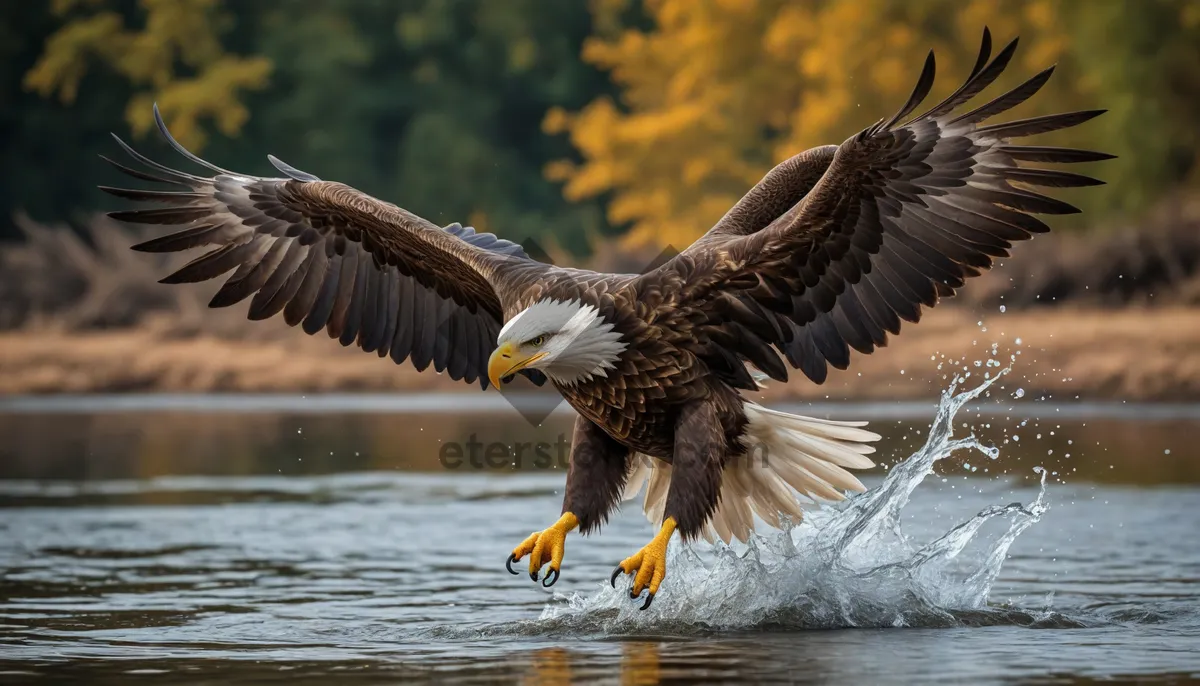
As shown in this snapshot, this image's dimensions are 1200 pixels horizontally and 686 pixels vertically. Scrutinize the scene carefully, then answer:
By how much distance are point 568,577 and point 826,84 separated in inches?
803

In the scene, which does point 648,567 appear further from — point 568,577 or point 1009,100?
point 1009,100

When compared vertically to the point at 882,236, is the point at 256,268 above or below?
below

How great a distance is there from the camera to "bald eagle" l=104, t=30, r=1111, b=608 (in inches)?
295

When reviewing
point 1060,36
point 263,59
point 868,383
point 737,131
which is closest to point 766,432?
point 868,383

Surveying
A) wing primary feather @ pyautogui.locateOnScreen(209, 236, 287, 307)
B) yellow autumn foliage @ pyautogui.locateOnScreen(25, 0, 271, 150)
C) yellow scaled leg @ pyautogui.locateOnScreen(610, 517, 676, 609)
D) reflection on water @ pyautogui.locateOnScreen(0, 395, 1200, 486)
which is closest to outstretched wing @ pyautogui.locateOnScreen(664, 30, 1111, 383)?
yellow scaled leg @ pyautogui.locateOnScreen(610, 517, 676, 609)

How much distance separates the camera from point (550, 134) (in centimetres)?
3828

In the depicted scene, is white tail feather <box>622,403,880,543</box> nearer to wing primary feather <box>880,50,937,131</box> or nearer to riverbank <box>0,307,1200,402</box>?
wing primary feather <box>880,50,937,131</box>

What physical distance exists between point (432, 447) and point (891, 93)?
11.7 meters

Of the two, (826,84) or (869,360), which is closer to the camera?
(869,360)

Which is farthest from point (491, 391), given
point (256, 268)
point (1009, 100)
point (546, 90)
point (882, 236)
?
point (1009, 100)

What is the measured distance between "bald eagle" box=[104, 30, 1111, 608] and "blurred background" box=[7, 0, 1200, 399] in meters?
11.2

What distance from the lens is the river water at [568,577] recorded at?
6.91m

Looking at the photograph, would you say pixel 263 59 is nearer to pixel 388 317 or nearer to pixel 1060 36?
pixel 1060 36

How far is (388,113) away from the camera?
1511 inches
